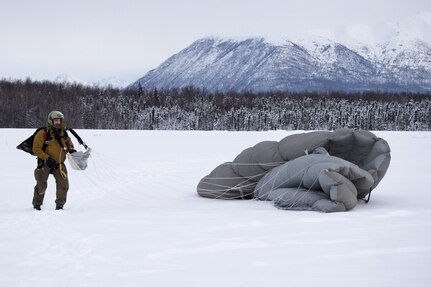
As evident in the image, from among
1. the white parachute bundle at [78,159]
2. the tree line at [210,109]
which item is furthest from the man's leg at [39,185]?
the tree line at [210,109]

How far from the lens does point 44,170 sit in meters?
7.81

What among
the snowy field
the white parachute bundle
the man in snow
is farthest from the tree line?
the snowy field

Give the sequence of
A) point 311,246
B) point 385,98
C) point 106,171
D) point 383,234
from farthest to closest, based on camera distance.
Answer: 1. point 385,98
2. point 106,171
3. point 383,234
4. point 311,246

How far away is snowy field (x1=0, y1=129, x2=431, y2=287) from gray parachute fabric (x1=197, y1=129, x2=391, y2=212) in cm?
35

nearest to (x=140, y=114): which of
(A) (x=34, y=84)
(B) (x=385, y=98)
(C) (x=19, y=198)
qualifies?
(A) (x=34, y=84)

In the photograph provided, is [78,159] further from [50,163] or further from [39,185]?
[39,185]

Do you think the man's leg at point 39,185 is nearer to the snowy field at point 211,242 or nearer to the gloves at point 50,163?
the gloves at point 50,163

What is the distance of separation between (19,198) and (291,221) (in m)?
6.37

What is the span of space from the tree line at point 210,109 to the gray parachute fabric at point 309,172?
66496 millimetres

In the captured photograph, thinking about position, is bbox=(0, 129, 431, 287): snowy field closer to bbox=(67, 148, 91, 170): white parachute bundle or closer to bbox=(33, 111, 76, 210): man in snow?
bbox=(33, 111, 76, 210): man in snow

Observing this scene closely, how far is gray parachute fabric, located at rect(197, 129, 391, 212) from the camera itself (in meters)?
7.12

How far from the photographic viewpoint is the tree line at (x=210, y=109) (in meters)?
78.4

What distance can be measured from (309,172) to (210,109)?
8369 cm

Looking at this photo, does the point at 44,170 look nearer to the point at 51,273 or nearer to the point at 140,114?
the point at 51,273
